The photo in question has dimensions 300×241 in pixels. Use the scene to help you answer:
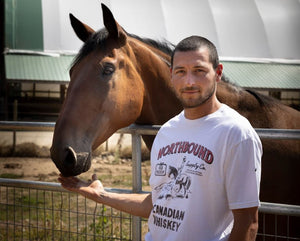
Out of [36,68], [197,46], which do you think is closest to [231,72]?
[36,68]

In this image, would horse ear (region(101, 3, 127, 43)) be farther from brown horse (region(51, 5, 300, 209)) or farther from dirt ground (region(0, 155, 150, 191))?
dirt ground (region(0, 155, 150, 191))

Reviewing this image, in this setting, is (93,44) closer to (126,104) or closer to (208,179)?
(126,104)

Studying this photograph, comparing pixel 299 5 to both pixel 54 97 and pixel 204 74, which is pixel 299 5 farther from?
pixel 204 74

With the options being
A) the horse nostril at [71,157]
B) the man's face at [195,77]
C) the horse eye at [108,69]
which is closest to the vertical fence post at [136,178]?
the horse eye at [108,69]

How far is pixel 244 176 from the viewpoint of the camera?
4.66ft

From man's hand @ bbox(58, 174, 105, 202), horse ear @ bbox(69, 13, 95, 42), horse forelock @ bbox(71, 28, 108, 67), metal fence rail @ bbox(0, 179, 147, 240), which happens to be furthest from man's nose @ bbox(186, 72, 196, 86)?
horse ear @ bbox(69, 13, 95, 42)

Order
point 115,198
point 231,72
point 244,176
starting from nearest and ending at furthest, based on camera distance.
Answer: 1. point 244,176
2. point 115,198
3. point 231,72

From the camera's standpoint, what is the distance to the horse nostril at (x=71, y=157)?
218cm

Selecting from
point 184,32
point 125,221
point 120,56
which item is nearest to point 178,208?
point 120,56

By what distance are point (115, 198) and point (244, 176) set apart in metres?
0.85

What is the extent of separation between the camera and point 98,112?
2.46 meters

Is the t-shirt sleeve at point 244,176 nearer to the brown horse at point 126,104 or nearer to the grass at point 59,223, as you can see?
the brown horse at point 126,104

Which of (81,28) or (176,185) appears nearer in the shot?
(176,185)

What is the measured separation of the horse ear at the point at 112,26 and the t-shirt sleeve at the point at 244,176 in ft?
5.14
